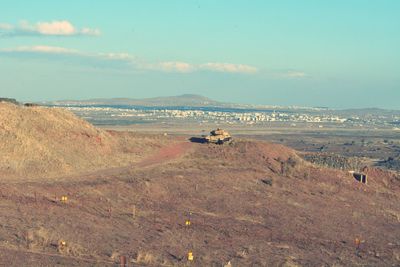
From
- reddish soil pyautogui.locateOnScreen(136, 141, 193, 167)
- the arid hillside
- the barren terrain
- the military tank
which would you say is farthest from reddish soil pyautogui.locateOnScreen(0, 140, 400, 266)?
the military tank

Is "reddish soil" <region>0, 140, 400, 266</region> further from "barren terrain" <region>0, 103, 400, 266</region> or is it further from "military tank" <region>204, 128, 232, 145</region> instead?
"military tank" <region>204, 128, 232, 145</region>

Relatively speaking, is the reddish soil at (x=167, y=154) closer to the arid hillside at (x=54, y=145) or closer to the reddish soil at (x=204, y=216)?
the reddish soil at (x=204, y=216)

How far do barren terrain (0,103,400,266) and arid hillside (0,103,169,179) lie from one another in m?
0.21

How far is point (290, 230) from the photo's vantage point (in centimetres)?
3934

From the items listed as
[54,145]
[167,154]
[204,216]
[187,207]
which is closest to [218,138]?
[167,154]

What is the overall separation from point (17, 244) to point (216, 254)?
947 centimetres

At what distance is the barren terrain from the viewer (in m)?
30.3

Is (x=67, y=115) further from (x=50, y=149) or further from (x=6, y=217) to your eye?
(x=6, y=217)

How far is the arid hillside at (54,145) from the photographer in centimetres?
4831

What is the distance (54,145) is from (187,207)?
17967 millimetres

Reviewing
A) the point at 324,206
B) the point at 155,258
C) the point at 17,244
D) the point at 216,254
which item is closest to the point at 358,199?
the point at 324,206

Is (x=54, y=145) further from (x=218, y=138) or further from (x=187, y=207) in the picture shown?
(x=218, y=138)

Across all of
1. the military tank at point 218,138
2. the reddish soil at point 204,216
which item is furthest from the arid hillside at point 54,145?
the military tank at point 218,138

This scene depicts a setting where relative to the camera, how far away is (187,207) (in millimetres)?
42844
